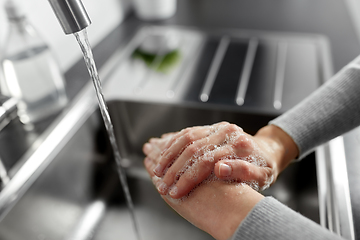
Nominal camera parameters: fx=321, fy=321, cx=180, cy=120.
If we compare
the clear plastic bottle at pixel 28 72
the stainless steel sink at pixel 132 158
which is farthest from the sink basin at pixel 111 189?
the clear plastic bottle at pixel 28 72

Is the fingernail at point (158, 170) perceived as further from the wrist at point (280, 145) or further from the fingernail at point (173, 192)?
the wrist at point (280, 145)

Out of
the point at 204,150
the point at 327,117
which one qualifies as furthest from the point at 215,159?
the point at 327,117

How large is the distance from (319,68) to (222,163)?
22.5 inches

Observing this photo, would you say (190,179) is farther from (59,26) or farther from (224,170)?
(59,26)

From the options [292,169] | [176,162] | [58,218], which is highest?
[176,162]

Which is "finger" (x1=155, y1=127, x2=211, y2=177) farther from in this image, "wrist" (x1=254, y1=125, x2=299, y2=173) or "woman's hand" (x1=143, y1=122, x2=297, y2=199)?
"wrist" (x1=254, y1=125, x2=299, y2=173)

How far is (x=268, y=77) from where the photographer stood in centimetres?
89

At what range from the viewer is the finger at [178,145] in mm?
528

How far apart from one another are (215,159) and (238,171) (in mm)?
41

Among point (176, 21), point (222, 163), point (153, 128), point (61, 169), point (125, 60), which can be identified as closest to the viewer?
point (222, 163)

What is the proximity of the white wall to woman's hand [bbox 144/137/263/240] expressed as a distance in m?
0.58

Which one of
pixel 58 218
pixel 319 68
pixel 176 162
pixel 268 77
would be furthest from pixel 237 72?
pixel 58 218

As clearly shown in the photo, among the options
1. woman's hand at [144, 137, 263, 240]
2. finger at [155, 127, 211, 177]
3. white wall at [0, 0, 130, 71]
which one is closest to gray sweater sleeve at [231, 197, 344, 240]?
woman's hand at [144, 137, 263, 240]

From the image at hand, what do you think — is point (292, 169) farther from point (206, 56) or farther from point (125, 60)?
point (125, 60)
